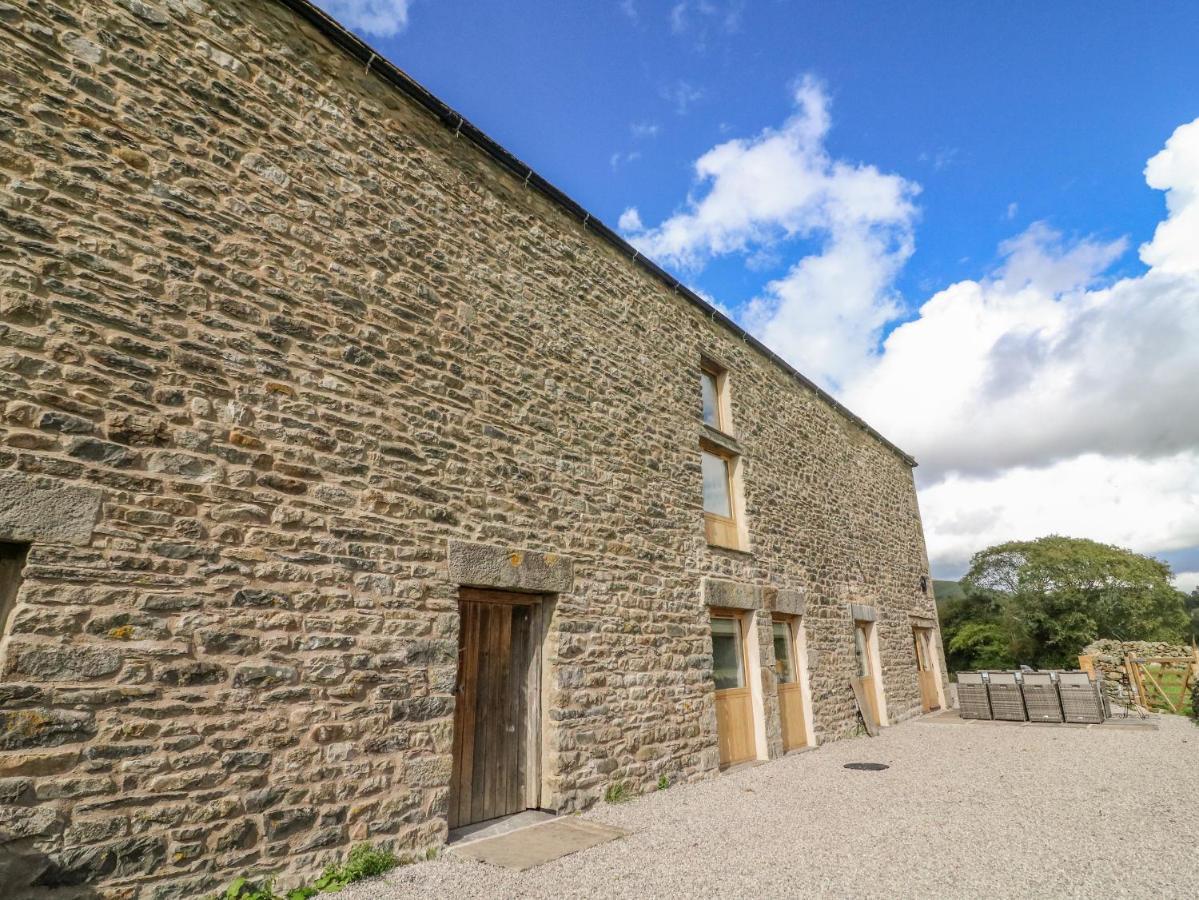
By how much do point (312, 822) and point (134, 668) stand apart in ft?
4.45

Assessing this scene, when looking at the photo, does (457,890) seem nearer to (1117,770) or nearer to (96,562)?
(96,562)

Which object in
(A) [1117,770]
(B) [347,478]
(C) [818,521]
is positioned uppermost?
(C) [818,521]

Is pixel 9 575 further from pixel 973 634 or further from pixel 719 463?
pixel 973 634

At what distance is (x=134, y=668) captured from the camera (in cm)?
308

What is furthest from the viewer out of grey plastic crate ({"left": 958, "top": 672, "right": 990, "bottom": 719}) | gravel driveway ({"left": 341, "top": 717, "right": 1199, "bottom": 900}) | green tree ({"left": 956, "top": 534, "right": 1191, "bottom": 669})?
green tree ({"left": 956, "top": 534, "right": 1191, "bottom": 669})

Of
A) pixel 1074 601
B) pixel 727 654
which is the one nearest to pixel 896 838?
pixel 727 654

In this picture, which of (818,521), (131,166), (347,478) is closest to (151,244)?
(131,166)

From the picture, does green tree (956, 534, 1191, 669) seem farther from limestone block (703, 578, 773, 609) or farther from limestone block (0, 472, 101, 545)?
limestone block (0, 472, 101, 545)

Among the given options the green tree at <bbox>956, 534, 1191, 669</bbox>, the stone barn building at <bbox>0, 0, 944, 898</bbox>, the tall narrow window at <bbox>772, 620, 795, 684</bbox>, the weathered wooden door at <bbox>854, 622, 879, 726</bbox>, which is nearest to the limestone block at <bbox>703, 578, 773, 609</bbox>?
the stone barn building at <bbox>0, 0, 944, 898</bbox>

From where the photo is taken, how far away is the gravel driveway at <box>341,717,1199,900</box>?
343 centimetres

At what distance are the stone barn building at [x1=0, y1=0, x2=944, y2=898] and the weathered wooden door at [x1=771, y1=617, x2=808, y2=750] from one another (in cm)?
143

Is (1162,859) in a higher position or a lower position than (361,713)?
lower

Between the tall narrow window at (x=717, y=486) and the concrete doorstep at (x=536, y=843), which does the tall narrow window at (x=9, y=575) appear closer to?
the concrete doorstep at (x=536, y=843)

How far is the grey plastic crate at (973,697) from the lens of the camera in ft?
35.8
